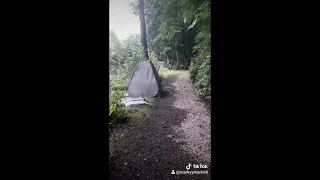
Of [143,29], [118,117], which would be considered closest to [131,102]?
[118,117]

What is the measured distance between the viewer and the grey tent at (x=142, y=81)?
20.2 ft

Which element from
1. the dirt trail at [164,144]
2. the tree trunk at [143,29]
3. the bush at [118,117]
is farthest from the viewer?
the tree trunk at [143,29]

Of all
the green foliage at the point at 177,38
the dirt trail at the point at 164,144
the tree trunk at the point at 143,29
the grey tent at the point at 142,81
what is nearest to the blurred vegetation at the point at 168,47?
the green foliage at the point at 177,38

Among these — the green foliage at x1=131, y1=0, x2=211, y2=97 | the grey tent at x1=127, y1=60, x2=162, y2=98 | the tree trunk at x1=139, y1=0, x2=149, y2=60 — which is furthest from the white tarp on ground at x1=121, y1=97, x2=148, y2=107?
the tree trunk at x1=139, y1=0, x2=149, y2=60

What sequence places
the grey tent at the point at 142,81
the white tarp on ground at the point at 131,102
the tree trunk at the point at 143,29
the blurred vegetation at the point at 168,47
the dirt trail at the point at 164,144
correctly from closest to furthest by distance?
the dirt trail at the point at 164,144 < the blurred vegetation at the point at 168,47 < the white tarp on ground at the point at 131,102 < the grey tent at the point at 142,81 < the tree trunk at the point at 143,29

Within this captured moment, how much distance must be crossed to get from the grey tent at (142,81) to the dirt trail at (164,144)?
0.94 meters

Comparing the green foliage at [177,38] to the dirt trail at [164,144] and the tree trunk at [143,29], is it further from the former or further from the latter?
the dirt trail at [164,144]

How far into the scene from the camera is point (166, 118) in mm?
4418

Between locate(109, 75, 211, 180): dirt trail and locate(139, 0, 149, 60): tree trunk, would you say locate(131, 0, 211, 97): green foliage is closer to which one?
locate(139, 0, 149, 60): tree trunk

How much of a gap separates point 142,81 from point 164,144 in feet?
→ 11.1

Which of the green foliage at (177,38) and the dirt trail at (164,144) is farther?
the green foliage at (177,38)
